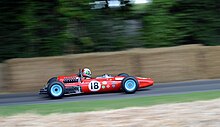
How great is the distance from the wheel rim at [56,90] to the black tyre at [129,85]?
1.91m

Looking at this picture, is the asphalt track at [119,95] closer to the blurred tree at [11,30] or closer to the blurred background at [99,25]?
the blurred tree at [11,30]

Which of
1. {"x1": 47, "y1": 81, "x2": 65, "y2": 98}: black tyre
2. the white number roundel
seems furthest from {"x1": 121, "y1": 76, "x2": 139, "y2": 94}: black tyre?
{"x1": 47, "y1": 81, "x2": 65, "y2": 98}: black tyre

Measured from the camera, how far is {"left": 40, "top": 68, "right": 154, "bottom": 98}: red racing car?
1278 cm

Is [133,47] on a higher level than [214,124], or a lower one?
higher

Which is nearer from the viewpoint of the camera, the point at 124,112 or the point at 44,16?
the point at 124,112

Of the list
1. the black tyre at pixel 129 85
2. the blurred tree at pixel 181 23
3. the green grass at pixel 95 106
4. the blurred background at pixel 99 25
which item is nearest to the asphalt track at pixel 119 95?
the black tyre at pixel 129 85

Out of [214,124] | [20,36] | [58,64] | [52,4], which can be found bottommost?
[214,124]

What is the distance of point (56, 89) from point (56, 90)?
3 cm

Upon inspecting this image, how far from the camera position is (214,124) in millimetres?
7133

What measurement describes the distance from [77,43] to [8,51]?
2873mm

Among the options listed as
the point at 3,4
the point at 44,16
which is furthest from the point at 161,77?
the point at 3,4

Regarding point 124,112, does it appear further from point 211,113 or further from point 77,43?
point 77,43

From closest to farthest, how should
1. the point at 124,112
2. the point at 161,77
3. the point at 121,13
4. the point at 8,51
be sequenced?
the point at 124,112 < the point at 161,77 < the point at 8,51 < the point at 121,13

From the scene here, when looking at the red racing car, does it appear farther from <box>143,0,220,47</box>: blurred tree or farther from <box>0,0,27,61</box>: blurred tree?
<box>143,0,220,47</box>: blurred tree
